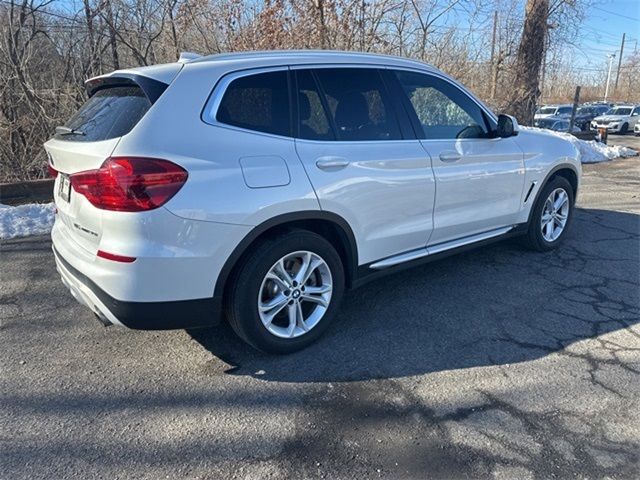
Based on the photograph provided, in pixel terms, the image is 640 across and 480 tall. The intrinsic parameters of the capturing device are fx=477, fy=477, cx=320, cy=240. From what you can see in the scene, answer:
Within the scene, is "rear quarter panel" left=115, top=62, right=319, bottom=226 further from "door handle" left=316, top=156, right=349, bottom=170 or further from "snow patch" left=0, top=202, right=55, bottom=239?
"snow patch" left=0, top=202, right=55, bottom=239

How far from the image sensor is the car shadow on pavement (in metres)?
3.12

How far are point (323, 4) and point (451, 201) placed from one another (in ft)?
23.7

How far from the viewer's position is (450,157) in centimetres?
386

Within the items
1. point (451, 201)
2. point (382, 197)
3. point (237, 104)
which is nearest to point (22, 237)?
point (237, 104)

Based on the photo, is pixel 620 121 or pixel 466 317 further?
pixel 620 121

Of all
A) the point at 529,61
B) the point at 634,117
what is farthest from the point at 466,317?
the point at 634,117

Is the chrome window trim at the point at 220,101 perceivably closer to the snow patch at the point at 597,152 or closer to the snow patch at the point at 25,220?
the snow patch at the point at 25,220

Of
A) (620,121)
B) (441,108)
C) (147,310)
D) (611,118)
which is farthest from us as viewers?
(611,118)

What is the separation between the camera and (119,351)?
325cm

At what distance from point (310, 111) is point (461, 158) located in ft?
4.82

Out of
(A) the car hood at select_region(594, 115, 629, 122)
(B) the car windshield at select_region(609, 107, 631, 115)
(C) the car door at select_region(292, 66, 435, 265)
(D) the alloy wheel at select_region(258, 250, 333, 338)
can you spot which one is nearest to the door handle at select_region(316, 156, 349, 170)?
(C) the car door at select_region(292, 66, 435, 265)

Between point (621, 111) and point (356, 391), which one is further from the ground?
point (621, 111)

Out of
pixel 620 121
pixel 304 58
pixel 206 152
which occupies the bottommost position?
pixel 620 121

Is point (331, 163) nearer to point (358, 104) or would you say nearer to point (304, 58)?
point (358, 104)
